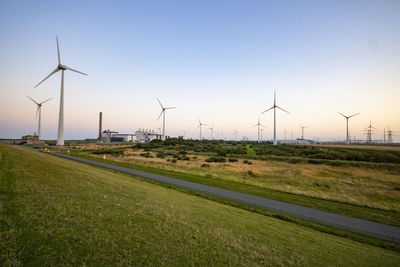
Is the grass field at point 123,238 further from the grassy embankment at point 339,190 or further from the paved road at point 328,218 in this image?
the grassy embankment at point 339,190

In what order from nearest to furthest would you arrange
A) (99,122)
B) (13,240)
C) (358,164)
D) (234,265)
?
1. (13,240)
2. (234,265)
3. (358,164)
4. (99,122)

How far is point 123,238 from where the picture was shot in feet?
18.1

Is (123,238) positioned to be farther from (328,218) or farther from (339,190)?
(339,190)

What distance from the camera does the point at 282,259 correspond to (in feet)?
20.9

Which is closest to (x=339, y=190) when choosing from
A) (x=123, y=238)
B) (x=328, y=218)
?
(x=328, y=218)

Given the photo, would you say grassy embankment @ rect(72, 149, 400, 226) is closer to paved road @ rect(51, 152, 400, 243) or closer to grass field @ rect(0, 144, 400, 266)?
paved road @ rect(51, 152, 400, 243)

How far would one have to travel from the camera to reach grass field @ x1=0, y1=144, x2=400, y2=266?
4496mm

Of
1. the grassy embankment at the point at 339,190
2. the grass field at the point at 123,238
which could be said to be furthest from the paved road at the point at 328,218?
the grass field at the point at 123,238

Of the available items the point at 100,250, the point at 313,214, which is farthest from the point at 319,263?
the point at 313,214

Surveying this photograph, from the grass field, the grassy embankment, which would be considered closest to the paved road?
the grassy embankment

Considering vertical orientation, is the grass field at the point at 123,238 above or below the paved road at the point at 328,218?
above

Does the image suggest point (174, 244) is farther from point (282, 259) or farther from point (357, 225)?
point (357, 225)

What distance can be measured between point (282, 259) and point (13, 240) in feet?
23.6

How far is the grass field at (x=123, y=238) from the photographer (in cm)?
450
